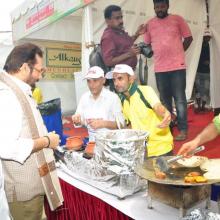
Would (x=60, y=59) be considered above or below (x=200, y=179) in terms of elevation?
above

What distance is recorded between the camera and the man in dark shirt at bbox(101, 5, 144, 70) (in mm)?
3172

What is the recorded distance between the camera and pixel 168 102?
3.30 m

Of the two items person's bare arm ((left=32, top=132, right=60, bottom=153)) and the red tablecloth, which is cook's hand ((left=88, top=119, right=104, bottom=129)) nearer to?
the red tablecloth

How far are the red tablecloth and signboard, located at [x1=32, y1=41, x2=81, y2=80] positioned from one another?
397cm

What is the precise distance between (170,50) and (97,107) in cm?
119

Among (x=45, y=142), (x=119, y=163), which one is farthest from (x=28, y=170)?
(x=119, y=163)

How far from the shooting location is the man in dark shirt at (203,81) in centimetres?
455

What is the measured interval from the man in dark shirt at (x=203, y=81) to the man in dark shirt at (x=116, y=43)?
1479mm

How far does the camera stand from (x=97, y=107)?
2244mm

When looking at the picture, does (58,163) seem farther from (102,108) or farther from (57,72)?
(57,72)

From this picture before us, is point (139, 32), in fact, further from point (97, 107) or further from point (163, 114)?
point (163, 114)

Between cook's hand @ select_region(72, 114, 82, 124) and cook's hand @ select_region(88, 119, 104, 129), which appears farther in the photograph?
cook's hand @ select_region(72, 114, 82, 124)

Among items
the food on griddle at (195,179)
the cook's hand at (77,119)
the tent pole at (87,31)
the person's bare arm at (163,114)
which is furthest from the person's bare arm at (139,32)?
the food on griddle at (195,179)

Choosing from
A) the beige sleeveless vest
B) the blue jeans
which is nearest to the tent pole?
the blue jeans
